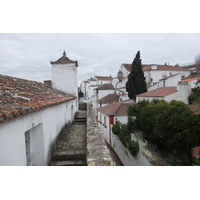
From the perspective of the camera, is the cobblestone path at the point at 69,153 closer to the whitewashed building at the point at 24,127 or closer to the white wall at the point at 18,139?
the whitewashed building at the point at 24,127

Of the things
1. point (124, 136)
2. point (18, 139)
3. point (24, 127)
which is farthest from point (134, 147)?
point (18, 139)

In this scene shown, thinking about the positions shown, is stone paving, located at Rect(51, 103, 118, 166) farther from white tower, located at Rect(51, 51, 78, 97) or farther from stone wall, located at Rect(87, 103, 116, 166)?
white tower, located at Rect(51, 51, 78, 97)

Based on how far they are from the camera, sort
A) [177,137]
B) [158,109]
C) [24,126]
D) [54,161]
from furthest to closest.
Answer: [158,109] → [177,137] → [54,161] → [24,126]

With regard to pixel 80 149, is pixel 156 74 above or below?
above

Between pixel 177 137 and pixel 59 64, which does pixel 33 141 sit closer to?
pixel 177 137

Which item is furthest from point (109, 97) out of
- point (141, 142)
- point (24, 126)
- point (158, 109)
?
point (24, 126)

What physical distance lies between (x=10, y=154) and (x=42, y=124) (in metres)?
1.58

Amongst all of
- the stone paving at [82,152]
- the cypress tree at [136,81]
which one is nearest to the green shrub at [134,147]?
the stone paving at [82,152]

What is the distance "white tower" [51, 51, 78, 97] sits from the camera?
1170cm

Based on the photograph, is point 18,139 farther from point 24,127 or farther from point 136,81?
point 136,81

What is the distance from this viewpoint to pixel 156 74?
94.2ft

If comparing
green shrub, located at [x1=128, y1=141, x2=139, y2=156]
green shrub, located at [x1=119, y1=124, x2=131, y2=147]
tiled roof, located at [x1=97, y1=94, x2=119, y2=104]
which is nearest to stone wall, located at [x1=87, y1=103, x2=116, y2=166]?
green shrub, located at [x1=128, y1=141, x2=139, y2=156]

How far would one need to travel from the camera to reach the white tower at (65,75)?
1170cm

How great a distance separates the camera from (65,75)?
38.4 feet
